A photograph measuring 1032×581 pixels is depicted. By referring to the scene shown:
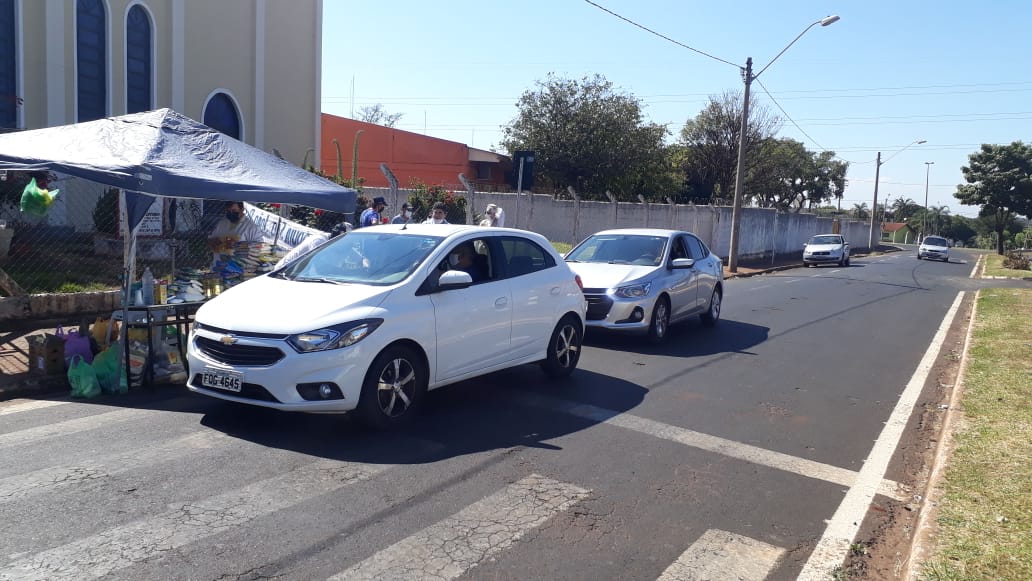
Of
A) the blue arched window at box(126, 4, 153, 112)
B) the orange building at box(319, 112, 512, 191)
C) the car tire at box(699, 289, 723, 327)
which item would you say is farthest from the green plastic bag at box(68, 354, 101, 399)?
the orange building at box(319, 112, 512, 191)

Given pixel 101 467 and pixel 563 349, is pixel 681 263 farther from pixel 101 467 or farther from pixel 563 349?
pixel 101 467

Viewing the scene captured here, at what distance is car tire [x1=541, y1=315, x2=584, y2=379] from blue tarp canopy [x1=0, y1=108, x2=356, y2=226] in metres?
3.29

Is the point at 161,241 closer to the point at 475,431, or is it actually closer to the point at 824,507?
the point at 475,431

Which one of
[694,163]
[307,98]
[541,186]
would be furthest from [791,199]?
[307,98]

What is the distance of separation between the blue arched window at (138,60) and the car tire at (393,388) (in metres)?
15.3

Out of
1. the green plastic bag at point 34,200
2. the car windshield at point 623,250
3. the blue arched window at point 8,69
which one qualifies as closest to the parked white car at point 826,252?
the car windshield at point 623,250

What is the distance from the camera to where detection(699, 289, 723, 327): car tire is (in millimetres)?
13617

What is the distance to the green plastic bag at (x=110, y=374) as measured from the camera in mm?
7547

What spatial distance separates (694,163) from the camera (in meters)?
54.1

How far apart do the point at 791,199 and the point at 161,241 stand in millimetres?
77605

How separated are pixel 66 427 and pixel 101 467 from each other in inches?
46.9

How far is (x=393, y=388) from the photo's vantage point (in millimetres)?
6500

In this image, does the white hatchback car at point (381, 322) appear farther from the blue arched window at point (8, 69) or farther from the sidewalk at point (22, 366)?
the blue arched window at point (8, 69)

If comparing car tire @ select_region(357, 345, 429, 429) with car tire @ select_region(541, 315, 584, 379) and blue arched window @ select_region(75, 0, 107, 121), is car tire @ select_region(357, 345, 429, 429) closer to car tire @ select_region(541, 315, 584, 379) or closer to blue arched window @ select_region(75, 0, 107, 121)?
car tire @ select_region(541, 315, 584, 379)
